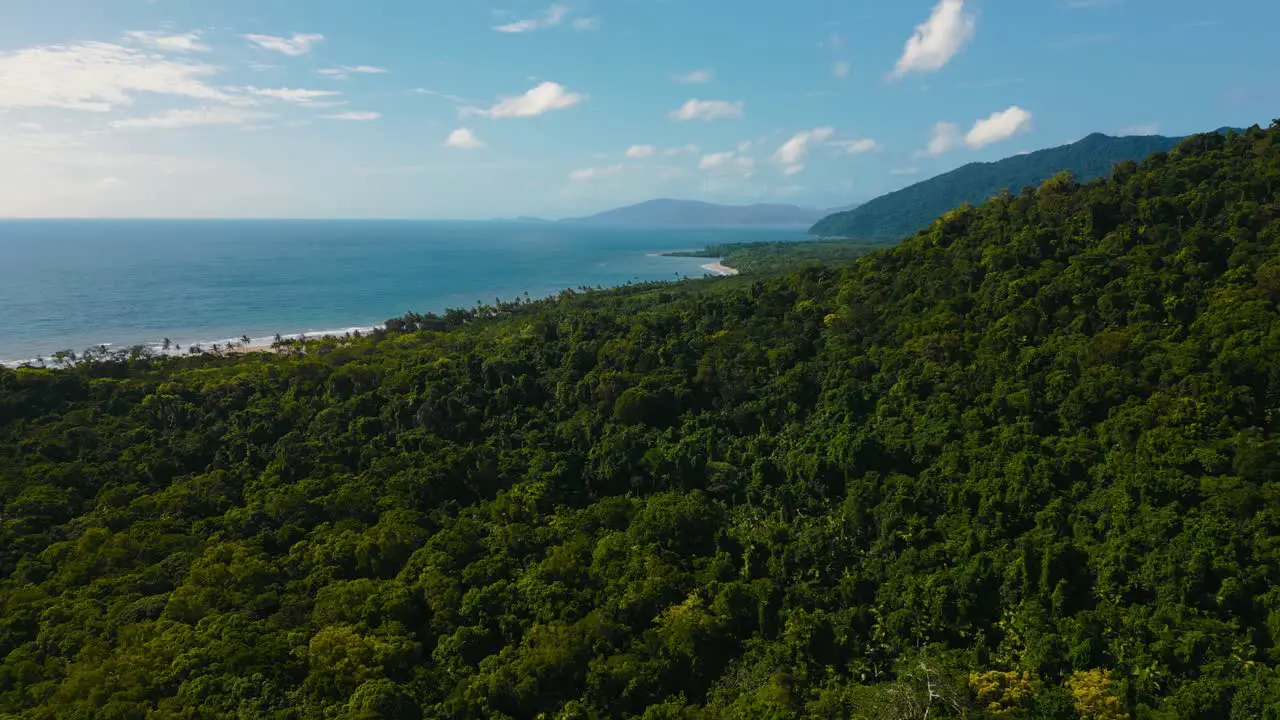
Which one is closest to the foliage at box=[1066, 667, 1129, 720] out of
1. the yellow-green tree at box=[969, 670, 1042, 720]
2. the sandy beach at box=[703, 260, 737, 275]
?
the yellow-green tree at box=[969, 670, 1042, 720]

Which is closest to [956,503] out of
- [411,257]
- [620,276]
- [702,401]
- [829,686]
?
[829,686]

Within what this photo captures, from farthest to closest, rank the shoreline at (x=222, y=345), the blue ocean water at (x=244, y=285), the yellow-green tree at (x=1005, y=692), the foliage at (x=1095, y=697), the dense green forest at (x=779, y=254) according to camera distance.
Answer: the dense green forest at (x=779, y=254) → the blue ocean water at (x=244, y=285) → the shoreline at (x=222, y=345) → the yellow-green tree at (x=1005, y=692) → the foliage at (x=1095, y=697)

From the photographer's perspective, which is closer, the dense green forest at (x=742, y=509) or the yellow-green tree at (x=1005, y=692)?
the yellow-green tree at (x=1005, y=692)

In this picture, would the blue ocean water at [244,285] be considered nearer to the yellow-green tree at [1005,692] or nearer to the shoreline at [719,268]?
the shoreline at [719,268]

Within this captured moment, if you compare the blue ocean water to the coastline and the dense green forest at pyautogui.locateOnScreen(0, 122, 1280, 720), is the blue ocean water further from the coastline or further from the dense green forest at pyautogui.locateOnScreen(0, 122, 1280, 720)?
the dense green forest at pyautogui.locateOnScreen(0, 122, 1280, 720)

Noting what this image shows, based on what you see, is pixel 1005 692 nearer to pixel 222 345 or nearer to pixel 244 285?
Result: pixel 222 345

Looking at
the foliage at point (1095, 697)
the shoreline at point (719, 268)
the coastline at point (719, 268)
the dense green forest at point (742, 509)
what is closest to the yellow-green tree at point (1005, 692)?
the dense green forest at point (742, 509)

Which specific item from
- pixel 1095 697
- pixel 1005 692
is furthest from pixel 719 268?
pixel 1095 697
